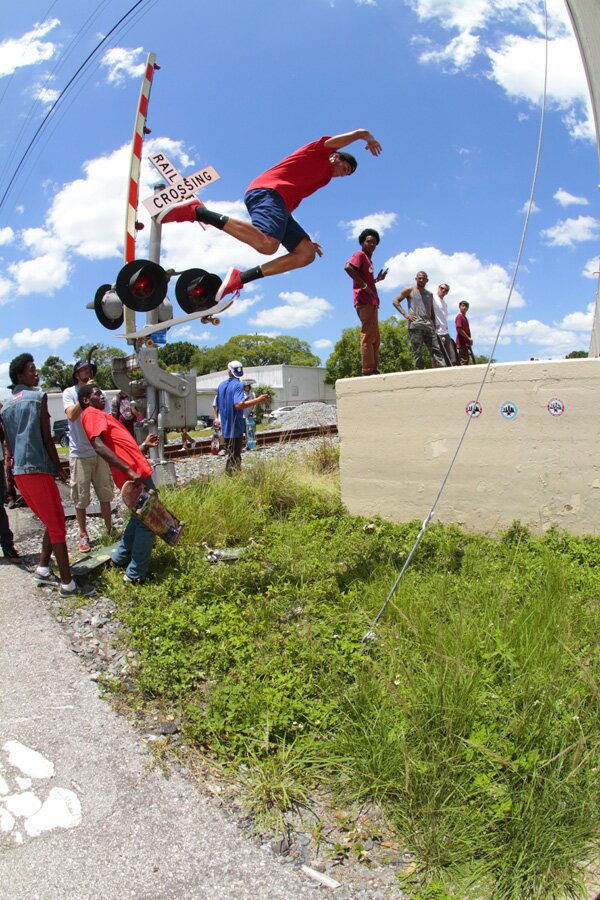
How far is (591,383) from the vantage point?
6059 mm

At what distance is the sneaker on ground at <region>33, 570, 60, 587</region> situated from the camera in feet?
19.4

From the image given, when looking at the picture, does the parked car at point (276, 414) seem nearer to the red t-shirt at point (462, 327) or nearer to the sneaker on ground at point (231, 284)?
the red t-shirt at point (462, 327)

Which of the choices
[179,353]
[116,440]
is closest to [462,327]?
[116,440]

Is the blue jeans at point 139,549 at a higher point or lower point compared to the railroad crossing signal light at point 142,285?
lower

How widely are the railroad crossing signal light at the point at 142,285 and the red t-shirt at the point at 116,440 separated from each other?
1541 millimetres

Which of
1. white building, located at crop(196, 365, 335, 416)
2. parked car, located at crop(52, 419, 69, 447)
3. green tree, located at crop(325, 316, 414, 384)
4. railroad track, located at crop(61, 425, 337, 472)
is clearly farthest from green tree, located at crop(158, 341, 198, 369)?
railroad track, located at crop(61, 425, 337, 472)

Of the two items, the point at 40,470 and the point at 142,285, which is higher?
the point at 142,285

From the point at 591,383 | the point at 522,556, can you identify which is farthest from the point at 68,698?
the point at 591,383

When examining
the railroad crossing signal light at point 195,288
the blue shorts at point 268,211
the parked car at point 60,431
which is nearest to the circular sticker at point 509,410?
the blue shorts at point 268,211

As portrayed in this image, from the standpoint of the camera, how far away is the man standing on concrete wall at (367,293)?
8.35 m

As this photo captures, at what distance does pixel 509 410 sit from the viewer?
256 inches

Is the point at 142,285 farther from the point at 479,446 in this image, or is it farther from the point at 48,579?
the point at 479,446

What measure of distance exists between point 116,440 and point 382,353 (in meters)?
54.7

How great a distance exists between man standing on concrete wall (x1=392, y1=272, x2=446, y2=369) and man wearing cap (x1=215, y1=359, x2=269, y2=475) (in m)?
2.35
